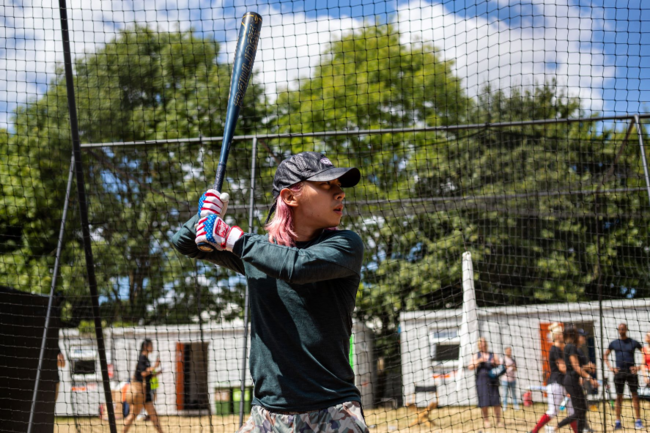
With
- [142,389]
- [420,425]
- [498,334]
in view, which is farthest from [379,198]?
[142,389]

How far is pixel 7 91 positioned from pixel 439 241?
22.3 ft

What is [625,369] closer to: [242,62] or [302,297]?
[242,62]

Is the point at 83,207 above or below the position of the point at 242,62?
below

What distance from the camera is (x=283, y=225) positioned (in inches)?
84.6

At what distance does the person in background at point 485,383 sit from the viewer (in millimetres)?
8344

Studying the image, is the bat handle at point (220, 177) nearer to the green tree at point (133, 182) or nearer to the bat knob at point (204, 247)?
the bat knob at point (204, 247)

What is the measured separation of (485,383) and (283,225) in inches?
276

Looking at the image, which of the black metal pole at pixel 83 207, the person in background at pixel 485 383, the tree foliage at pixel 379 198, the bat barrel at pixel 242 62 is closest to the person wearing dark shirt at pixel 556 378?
the tree foliage at pixel 379 198

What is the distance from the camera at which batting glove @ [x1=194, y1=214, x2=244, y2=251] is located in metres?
2.05

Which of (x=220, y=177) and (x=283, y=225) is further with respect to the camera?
(x=220, y=177)

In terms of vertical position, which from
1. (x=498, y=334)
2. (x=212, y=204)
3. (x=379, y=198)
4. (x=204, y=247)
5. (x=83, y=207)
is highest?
(x=379, y=198)

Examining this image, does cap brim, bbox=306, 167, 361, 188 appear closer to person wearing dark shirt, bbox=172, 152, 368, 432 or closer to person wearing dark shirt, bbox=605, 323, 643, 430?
person wearing dark shirt, bbox=172, 152, 368, 432

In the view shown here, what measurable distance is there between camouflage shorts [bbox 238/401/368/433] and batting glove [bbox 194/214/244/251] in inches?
23.3

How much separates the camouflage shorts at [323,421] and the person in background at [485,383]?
22.0 ft
